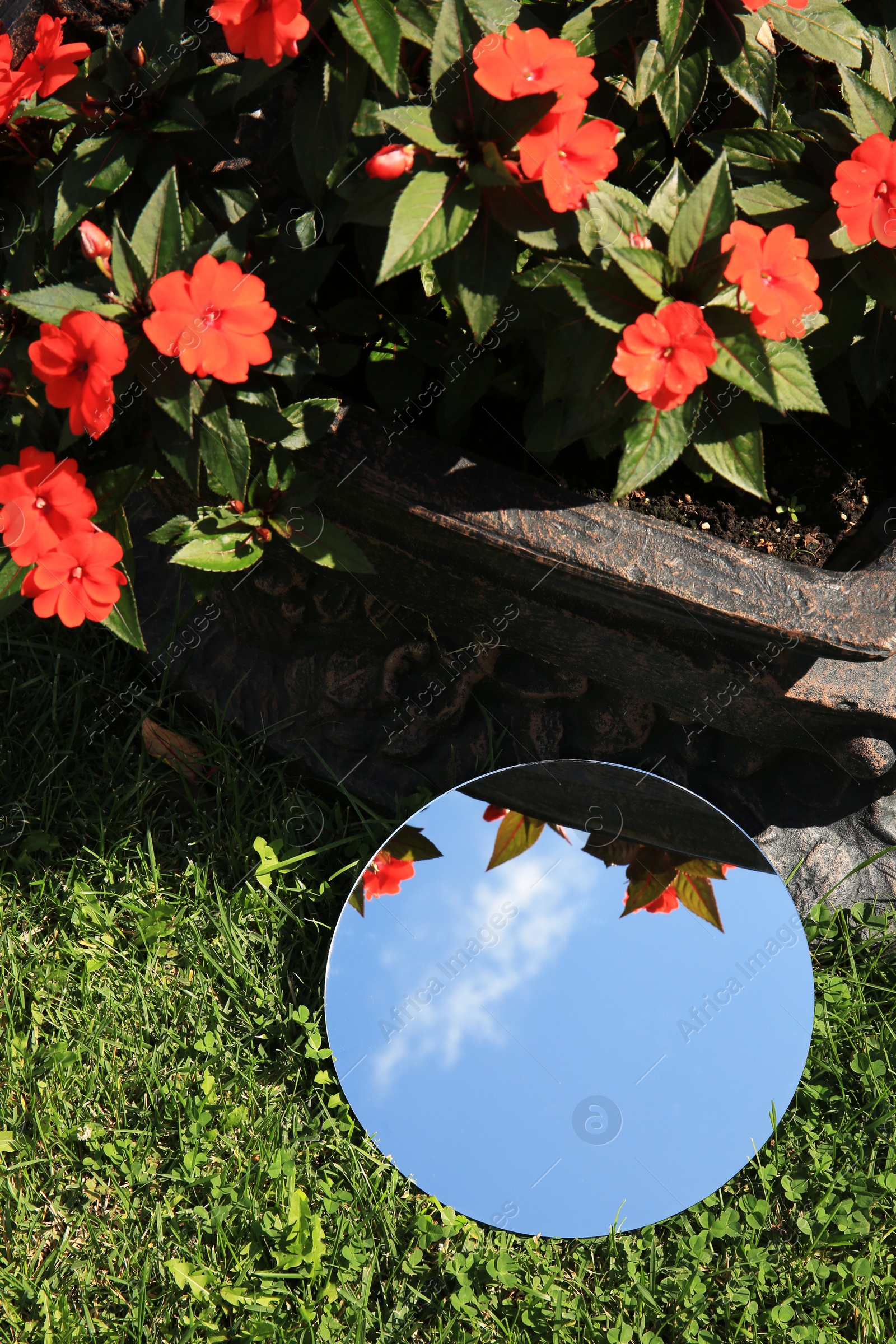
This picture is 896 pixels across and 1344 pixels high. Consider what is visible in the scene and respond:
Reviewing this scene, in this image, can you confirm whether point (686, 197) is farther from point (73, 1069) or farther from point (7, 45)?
point (73, 1069)

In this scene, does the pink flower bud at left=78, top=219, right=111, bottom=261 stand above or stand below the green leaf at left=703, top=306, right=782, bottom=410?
above

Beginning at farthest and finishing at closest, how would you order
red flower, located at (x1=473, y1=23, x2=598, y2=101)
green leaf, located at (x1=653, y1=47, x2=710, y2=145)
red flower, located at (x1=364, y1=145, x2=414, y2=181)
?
green leaf, located at (x1=653, y1=47, x2=710, y2=145), red flower, located at (x1=364, y1=145, x2=414, y2=181), red flower, located at (x1=473, y1=23, x2=598, y2=101)

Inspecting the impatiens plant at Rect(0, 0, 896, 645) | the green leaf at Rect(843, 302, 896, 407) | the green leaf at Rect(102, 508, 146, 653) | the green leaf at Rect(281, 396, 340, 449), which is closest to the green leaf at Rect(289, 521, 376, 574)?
the impatiens plant at Rect(0, 0, 896, 645)

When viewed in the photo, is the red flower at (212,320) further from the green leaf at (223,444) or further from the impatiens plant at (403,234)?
the green leaf at (223,444)

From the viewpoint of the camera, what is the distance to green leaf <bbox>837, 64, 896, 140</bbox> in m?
1.50

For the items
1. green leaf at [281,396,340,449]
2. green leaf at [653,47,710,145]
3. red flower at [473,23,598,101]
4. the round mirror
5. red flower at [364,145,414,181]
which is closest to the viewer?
red flower at [473,23,598,101]

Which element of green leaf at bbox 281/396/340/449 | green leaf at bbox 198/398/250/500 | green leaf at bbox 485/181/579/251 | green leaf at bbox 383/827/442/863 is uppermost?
green leaf at bbox 485/181/579/251

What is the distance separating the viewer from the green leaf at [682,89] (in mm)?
1525

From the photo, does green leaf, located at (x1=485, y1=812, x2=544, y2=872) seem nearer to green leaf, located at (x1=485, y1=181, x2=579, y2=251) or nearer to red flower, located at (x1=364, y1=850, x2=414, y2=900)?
red flower, located at (x1=364, y1=850, x2=414, y2=900)

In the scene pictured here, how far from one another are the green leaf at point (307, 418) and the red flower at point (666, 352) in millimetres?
536

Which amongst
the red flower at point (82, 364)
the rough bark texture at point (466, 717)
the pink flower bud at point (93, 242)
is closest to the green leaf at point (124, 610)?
the red flower at point (82, 364)

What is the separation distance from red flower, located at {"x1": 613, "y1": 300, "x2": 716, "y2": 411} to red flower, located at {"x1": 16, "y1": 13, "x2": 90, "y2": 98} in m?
0.92

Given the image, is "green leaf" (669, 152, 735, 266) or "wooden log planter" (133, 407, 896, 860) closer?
"green leaf" (669, 152, 735, 266)

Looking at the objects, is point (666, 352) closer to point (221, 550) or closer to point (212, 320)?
point (212, 320)
